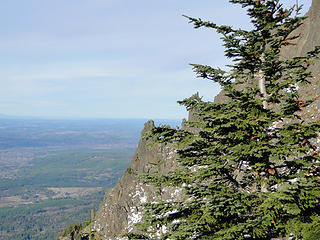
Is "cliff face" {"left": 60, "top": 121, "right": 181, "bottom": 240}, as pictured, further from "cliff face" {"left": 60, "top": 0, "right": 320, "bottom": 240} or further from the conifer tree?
the conifer tree

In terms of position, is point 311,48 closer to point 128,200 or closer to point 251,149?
point 251,149

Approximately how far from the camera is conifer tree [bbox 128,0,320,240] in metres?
6.60

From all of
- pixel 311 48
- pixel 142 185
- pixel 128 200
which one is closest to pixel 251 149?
pixel 311 48

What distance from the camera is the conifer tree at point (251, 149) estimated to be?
6.60 m

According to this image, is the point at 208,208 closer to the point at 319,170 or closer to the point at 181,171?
the point at 181,171

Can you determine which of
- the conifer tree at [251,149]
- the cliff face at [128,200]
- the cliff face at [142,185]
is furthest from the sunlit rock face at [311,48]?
the conifer tree at [251,149]

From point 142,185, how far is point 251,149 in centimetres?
3608

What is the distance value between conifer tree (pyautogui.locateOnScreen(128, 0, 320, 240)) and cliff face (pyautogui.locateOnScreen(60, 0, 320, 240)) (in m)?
14.5

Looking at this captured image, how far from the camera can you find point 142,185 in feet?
135

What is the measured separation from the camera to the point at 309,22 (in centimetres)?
3152

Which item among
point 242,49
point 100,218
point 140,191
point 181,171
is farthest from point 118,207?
point 242,49

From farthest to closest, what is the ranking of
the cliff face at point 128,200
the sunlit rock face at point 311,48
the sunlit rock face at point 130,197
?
1. the cliff face at point 128,200
2. the sunlit rock face at point 130,197
3. the sunlit rock face at point 311,48

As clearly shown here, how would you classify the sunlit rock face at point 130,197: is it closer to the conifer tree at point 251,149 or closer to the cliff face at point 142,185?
the cliff face at point 142,185

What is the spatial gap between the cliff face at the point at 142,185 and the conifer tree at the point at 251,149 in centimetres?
1450
